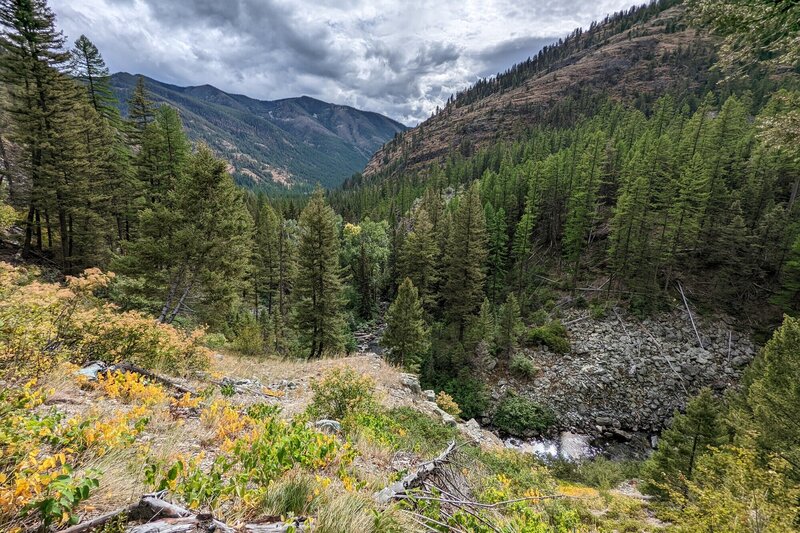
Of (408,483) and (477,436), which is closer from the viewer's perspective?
(408,483)

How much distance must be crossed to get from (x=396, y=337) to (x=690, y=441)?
16049 mm

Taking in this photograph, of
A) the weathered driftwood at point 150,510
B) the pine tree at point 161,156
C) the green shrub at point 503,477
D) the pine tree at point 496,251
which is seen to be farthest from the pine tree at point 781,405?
the pine tree at point 496,251

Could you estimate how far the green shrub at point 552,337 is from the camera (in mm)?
30891

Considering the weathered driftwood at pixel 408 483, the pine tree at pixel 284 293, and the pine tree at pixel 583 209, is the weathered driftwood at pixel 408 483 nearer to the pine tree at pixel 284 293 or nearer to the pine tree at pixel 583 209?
the pine tree at pixel 284 293

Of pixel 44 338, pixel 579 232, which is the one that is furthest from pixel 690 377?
pixel 44 338

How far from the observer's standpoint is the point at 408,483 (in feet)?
13.0

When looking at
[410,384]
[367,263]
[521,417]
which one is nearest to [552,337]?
[521,417]

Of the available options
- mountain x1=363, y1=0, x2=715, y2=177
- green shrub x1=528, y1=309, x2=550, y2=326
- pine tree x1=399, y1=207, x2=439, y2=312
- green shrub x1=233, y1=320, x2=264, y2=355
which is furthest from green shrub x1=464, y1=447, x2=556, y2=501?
mountain x1=363, y1=0, x2=715, y2=177

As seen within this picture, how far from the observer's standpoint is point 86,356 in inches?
248

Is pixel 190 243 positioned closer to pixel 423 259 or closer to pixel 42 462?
pixel 42 462

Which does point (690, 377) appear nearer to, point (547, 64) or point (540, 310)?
point (540, 310)

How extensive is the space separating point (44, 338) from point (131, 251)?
44.2ft

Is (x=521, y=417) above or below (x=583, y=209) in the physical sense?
below

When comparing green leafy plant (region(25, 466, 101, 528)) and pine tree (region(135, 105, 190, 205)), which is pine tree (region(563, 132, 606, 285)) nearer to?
pine tree (region(135, 105, 190, 205))
